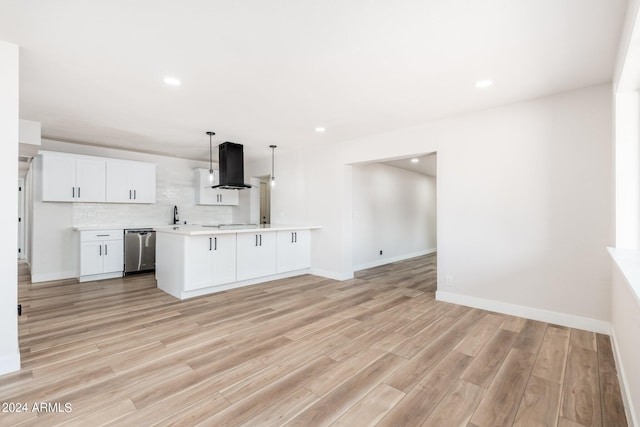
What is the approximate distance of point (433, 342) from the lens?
104 inches

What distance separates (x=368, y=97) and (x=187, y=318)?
122 inches

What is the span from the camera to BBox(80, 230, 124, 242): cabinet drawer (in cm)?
501

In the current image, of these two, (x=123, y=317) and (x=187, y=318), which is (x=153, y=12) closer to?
(x=187, y=318)

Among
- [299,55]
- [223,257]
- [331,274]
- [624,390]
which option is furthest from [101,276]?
[624,390]

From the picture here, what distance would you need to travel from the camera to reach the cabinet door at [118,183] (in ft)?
17.8

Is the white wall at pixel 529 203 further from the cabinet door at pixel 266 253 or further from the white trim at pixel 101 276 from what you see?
the white trim at pixel 101 276

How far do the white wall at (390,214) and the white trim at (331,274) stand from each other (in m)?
0.82

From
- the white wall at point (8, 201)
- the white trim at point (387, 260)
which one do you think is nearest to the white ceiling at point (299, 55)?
the white wall at point (8, 201)

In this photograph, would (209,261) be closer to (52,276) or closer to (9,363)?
(9,363)

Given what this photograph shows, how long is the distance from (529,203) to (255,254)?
3.75 metres

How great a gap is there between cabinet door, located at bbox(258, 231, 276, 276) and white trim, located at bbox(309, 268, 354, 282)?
87 centimetres

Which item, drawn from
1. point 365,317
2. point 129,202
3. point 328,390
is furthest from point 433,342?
point 129,202

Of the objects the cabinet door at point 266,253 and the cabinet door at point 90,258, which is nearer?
the cabinet door at point 266,253

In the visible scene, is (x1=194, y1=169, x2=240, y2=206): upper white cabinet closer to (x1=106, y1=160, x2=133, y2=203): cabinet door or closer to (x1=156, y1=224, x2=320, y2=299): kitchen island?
(x1=106, y1=160, x2=133, y2=203): cabinet door
